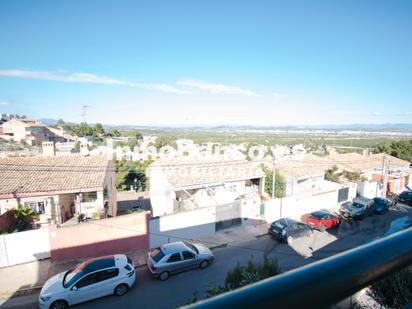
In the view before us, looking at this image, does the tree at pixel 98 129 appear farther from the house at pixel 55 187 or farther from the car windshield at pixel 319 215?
the car windshield at pixel 319 215

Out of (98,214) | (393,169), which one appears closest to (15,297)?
(98,214)

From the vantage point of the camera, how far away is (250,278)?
5.78 m

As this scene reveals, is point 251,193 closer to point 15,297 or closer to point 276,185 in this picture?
point 276,185

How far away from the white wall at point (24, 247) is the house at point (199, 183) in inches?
335

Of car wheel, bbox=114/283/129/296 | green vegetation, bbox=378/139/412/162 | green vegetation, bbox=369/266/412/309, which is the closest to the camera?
green vegetation, bbox=369/266/412/309

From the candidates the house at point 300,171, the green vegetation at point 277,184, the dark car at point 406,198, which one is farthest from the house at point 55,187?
the dark car at point 406,198

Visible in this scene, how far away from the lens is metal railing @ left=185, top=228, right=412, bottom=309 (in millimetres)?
591

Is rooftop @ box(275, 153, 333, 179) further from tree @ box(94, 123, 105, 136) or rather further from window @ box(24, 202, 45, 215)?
tree @ box(94, 123, 105, 136)

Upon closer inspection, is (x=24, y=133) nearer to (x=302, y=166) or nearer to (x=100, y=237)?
(x=100, y=237)

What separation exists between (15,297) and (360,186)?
25065 millimetres

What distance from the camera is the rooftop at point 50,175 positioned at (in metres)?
15.2

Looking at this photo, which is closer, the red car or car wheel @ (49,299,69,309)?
car wheel @ (49,299,69,309)

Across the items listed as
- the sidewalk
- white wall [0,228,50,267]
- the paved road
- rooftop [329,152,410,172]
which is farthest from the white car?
rooftop [329,152,410,172]

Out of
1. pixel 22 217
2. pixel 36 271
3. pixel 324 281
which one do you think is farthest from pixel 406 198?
pixel 324 281
